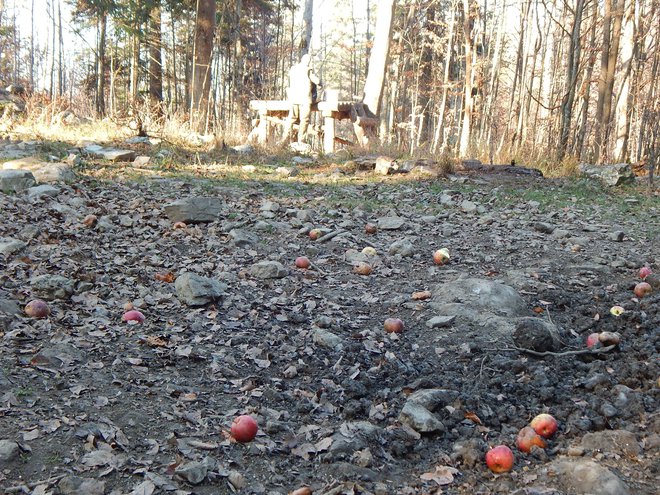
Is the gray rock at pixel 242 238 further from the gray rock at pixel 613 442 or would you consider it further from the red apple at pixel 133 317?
the gray rock at pixel 613 442

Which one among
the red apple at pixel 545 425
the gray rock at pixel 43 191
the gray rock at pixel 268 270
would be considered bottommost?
the red apple at pixel 545 425

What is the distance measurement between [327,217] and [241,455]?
4064mm

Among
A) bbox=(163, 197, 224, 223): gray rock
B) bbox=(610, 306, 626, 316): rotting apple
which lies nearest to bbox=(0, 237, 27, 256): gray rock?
bbox=(163, 197, 224, 223): gray rock

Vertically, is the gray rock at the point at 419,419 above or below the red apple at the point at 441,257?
below

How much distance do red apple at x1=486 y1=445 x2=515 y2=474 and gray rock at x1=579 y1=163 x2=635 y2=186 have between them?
697cm

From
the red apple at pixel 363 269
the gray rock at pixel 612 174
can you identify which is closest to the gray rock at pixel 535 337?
the red apple at pixel 363 269

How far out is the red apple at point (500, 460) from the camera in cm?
212

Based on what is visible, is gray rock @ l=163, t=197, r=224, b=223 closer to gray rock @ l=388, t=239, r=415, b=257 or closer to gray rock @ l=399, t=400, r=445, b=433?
gray rock @ l=388, t=239, r=415, b=257

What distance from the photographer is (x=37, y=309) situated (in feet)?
10.6

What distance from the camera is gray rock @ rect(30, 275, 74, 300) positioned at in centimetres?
356

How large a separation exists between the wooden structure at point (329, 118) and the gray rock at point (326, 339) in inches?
312

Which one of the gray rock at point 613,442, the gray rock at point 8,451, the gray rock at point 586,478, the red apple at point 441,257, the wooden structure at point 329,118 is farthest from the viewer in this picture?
the wooden structure at point 329,118

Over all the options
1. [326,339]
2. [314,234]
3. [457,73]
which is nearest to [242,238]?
[314,234]

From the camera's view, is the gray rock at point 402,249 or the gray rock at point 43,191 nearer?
the gray rock at point 402,249
